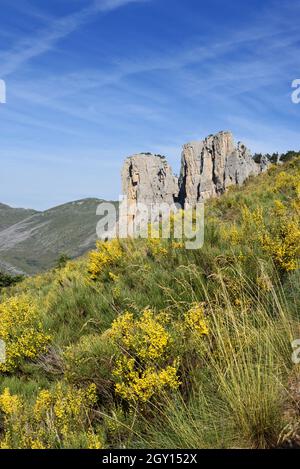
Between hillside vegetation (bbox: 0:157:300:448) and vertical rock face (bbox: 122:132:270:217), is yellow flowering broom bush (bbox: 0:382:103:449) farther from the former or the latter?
vertical rock face (bbox: 122:132:270:217)

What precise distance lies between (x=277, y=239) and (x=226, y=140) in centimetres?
9822

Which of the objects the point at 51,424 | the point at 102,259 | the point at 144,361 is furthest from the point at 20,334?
the point at 102,259

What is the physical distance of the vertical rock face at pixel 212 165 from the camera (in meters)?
97.1

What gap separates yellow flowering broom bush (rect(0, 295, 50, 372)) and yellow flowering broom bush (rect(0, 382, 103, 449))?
54.8 inches

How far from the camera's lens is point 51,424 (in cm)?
310

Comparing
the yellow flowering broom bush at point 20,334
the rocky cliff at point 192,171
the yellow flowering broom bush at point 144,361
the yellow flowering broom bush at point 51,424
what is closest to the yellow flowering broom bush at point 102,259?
the yellow flowering broom bush at point 20,334

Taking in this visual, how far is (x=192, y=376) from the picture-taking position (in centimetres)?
361

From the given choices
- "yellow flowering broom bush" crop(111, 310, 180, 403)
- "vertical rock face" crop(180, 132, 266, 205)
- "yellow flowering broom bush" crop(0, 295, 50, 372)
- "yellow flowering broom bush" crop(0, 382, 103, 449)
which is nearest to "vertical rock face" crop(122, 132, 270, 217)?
"vertical rock face" crop(180, 132, 266, 205)

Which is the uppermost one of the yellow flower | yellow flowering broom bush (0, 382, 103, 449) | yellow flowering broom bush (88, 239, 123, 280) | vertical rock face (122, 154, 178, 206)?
vertical rock face (122, 154, 178, 206)

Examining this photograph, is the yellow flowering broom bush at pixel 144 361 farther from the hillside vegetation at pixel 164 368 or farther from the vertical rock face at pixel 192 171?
the vertical rock face at pixel 192 171

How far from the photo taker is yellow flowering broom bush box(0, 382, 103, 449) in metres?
2.89

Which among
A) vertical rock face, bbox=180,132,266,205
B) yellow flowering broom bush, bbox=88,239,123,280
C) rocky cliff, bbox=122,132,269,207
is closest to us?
yellow flowering broom bush, bbox=88,239,123,280
